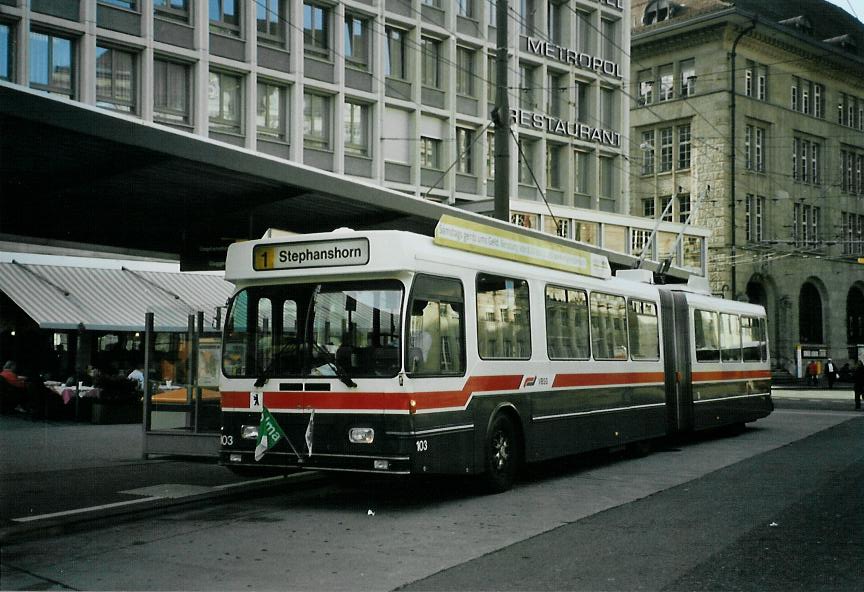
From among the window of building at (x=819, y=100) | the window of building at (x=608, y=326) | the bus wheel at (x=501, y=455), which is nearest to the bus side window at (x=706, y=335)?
the window of building at (x=608, y=326)

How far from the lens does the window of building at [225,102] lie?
3334 centimetres

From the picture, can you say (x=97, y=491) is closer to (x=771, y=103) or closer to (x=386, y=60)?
(x=386, y=60)

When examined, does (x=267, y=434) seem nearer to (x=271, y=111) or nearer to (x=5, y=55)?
(x=5, y=55)

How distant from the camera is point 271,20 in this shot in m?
35.0

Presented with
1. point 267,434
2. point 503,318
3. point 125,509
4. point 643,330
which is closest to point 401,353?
point 267,434

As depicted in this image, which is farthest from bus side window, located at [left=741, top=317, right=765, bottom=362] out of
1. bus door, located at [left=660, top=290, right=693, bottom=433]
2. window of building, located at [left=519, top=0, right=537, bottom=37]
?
window of building, located at [left=519, top=0, right=537, bottom=37]

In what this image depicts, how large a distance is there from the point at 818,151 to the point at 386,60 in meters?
39.6

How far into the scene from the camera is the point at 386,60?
127 feet

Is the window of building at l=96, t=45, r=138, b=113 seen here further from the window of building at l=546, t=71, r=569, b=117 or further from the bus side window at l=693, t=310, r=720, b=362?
the window of building at l=546, t=71, r=569, b=117

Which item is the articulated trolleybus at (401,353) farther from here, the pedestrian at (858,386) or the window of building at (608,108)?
the window of building at (608,108)

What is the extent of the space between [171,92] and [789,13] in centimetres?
4929

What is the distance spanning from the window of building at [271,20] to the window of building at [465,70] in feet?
28.9

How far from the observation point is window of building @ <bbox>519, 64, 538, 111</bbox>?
45.4 meters

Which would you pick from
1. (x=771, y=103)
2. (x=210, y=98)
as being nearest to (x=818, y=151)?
(x=771, y=103)
